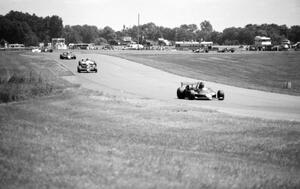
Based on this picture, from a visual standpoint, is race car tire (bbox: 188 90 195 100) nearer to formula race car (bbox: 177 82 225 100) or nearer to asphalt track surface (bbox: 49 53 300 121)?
formula race car (bbox: 177 82 225 100)

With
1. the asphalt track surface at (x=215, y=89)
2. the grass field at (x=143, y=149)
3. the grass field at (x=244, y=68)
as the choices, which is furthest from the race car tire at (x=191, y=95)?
the grass field at (x=244, y=68)

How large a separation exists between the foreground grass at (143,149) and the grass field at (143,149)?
2cm

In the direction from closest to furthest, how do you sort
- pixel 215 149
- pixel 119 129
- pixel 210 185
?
pixel 210 185 < pixel 215 149 < pixel 119 129

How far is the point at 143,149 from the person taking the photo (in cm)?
1197

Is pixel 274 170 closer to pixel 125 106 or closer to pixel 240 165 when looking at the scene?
pixel 240 165

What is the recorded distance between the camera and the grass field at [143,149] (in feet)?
29.9

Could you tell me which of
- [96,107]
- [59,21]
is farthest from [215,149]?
[59,21]

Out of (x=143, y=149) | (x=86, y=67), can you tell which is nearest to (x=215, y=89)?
(x=86, y=67)

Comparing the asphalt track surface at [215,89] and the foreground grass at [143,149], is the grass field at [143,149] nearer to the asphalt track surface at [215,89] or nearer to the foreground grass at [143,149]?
the foreground grass at [143,149]

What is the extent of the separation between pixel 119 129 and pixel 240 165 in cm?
545

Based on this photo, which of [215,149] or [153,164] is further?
[215,149]

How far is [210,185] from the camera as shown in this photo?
8867 millimetres

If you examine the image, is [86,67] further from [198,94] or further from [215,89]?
[198,94]

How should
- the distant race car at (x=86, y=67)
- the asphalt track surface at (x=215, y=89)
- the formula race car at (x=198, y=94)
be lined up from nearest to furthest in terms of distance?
the asphalt track surface at (x=215, y=89), the formula race car at (x=198, y=94), the distant race car at (x=86, y=67)
